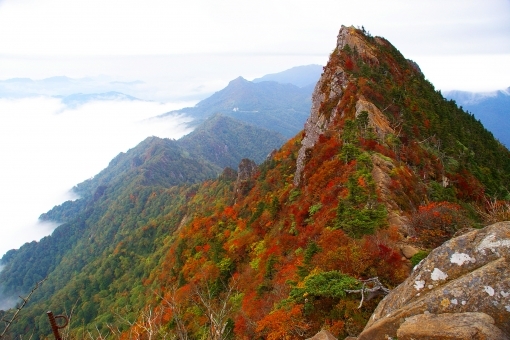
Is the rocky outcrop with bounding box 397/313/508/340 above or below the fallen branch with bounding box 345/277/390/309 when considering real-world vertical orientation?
above

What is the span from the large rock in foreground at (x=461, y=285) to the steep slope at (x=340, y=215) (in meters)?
3.27

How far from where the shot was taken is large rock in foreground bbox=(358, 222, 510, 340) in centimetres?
591

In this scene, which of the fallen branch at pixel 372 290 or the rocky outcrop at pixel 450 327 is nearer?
the rocky outcrop at pixel 450 327

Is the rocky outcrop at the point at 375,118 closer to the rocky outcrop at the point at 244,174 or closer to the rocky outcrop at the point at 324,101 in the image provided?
the rocky outcrop at the point at 324,101

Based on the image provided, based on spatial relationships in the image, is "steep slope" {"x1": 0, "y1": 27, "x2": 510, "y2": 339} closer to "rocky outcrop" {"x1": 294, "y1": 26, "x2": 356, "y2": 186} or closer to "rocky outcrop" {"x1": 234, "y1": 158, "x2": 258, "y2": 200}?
"rocky outcrop" {"x1": 294, "y1": 26, "x2": 356, "y2": 186}

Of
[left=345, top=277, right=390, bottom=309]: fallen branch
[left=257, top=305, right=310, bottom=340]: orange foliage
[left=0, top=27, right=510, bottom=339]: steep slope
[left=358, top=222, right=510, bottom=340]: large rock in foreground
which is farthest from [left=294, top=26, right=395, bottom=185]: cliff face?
[left=358, top=222, right=510, bottom=340]: large rock in foreground

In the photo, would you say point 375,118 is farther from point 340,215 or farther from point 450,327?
point 450,327

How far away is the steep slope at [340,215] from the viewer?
37.7 ft

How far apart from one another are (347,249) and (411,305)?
20.3 ft

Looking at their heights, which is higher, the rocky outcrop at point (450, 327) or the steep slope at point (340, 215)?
the rocky outcrop at point (450, 327)

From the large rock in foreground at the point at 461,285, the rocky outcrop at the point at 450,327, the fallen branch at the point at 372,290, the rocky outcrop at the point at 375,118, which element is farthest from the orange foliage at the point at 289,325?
the rocky outcrop at the point at 375,118

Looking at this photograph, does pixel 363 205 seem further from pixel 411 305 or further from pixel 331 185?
pixel 411 305

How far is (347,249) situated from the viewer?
12.9 metres

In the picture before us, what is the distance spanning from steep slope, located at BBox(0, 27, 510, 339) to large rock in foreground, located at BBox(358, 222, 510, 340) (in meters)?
3.27
